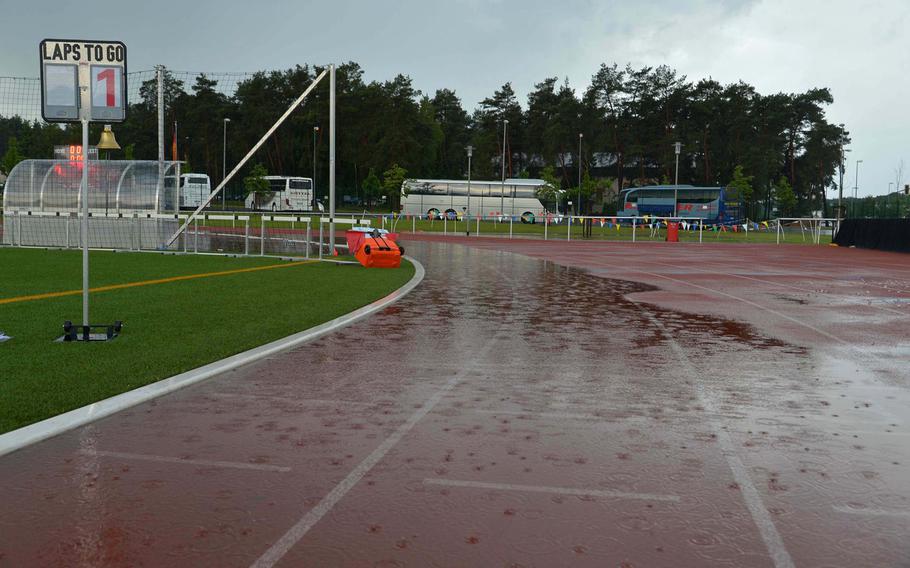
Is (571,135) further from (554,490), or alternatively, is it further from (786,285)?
(554,490)

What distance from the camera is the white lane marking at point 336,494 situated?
12.4 feet

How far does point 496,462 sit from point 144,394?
3.35 metres

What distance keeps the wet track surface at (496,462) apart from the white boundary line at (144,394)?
0.47ft

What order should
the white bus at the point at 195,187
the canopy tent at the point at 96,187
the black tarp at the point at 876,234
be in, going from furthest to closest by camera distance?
1. the white bus at the point at 195,187
2. the black tarp at the point at 876,234
3. the canopy tent at the point at 96,187

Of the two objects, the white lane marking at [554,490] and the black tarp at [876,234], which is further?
the black tarp at [876,234]

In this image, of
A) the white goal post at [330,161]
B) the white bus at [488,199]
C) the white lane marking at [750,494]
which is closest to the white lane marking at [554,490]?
the white lane marking at [750,494]

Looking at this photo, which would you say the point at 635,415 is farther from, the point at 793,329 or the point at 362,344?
the point at 793,329

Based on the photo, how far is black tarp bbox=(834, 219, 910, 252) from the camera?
37.5 m

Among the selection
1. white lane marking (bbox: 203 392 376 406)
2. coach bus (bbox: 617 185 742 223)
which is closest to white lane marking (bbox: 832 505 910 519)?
white lane marking (bbox: 203 392 376 406)

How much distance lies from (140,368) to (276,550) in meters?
4.67

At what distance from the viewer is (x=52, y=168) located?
28.1 m

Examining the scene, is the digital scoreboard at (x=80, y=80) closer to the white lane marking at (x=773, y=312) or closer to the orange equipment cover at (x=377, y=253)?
the white lane marking at (x=773, y=312)

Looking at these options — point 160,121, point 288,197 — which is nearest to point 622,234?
point 288,197

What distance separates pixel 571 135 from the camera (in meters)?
103
